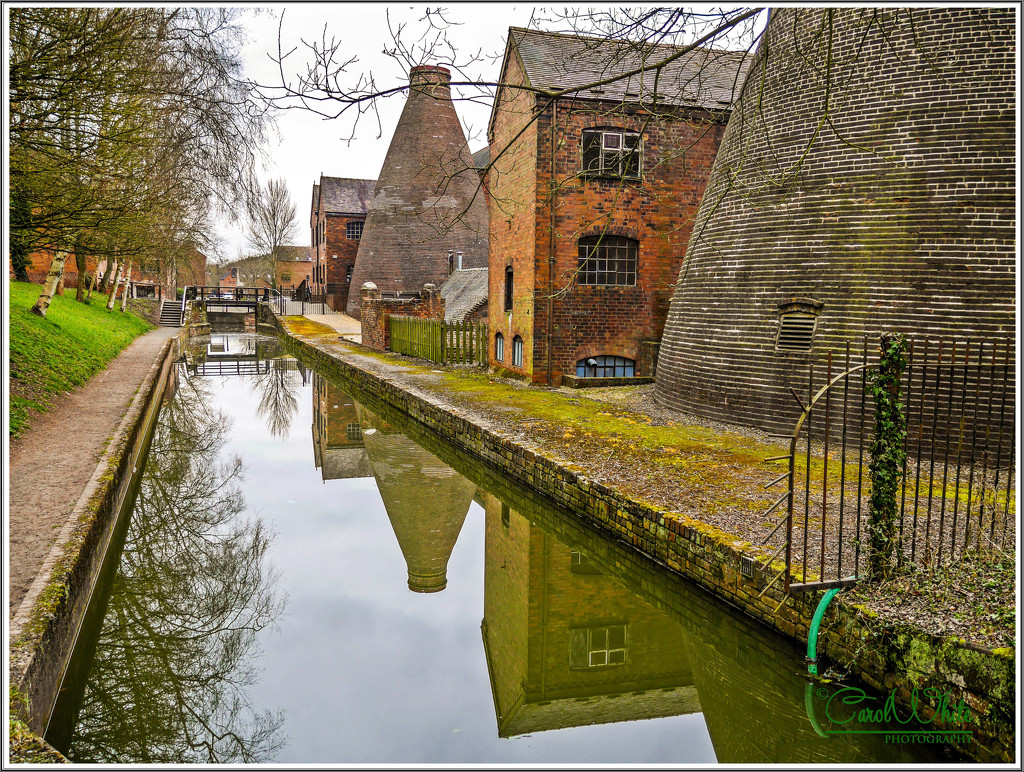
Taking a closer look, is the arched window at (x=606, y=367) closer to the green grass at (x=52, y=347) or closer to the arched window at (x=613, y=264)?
the arched window at (x=613, y=264)

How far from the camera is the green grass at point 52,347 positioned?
11156mm

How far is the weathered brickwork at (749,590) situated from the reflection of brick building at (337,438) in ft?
4.78

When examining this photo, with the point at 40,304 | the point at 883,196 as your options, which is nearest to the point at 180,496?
the point at 883,196

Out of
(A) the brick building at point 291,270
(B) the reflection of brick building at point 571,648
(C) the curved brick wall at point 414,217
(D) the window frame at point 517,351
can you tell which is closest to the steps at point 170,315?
(C) the curved brick wall at point 414,217

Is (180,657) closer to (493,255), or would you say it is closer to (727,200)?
(727,200)

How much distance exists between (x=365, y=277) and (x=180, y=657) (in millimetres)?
28455

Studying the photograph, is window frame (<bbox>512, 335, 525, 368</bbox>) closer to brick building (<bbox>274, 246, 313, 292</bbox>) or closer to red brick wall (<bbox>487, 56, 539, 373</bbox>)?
red brick wall (<bbox>487, 56, 539, 373</bbox>)

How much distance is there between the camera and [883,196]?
9.01 meters

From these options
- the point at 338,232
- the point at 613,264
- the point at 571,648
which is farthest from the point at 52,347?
the point at 338,232

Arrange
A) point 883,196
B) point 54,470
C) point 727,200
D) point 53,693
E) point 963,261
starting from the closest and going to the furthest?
point 53,693 < point 54,470 < point 963,261 < point 883,196 < point 727,200

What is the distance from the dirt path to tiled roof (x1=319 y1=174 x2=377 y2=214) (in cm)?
2707

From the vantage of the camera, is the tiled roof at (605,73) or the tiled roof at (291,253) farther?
the tiled roof at (291,253)

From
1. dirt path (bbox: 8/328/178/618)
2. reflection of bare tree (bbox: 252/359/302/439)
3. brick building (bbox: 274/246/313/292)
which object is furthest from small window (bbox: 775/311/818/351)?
brick building (bbox: 274/246/313/292)

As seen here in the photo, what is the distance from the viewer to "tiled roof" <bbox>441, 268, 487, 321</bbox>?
23.5 m
